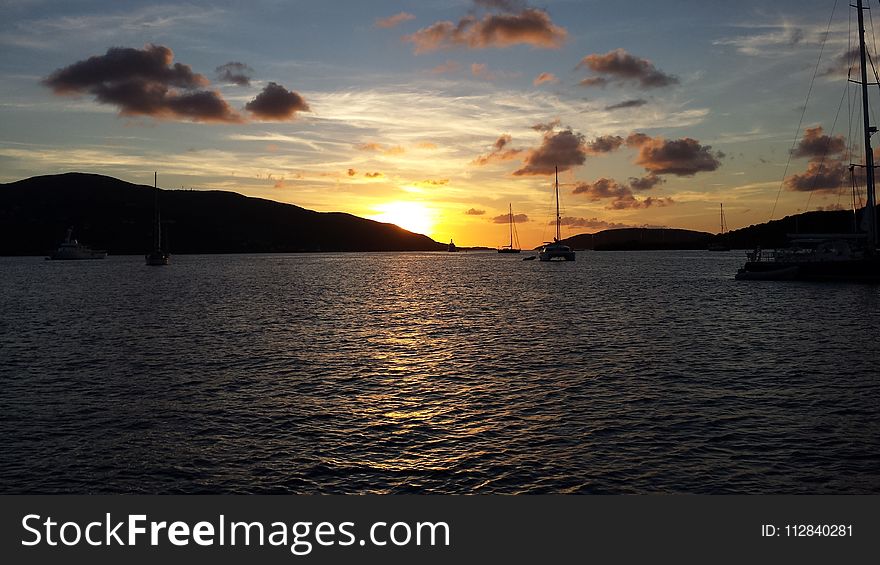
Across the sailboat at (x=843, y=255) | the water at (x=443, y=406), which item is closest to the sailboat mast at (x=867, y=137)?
the sailboat at (x=843, y=255)

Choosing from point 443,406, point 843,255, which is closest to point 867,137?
point 843,255

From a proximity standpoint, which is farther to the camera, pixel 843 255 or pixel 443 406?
pixel 843 255

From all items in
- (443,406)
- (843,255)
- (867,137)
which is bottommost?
(443,406)

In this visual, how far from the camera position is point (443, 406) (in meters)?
28.0

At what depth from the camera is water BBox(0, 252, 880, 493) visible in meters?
18.8

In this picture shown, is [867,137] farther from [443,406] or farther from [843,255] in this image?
[443,406]

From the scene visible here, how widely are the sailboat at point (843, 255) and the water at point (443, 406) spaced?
136 ft

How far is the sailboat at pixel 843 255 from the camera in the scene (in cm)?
9100

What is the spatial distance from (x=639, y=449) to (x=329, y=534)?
11.4m

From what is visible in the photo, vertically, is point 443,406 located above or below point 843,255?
below

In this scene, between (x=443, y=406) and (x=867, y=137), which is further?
(x=867, y=137)

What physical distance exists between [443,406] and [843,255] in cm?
9494

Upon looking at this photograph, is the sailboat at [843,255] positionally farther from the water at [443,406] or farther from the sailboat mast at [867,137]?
the water at [443,406]

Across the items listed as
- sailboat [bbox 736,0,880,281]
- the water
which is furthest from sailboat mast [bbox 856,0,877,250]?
the water
